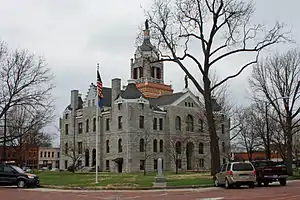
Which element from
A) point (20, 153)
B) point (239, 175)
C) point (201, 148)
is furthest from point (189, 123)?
point (239, 175)

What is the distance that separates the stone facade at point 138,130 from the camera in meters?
66.6

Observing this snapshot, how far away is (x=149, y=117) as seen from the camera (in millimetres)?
68812

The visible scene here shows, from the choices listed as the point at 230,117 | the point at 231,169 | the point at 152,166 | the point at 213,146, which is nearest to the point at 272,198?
the point at 231,169

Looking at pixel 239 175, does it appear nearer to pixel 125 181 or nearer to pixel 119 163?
pixel 125 181

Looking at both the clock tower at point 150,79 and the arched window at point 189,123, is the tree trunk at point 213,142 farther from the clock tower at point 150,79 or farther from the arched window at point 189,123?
the clock tower at point 150,79

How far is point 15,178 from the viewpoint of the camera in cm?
2927

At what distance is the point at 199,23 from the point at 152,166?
37.8m

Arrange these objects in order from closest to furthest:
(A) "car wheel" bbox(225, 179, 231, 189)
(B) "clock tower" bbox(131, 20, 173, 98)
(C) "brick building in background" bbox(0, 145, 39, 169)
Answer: (A) "car wheel" bbox(225, 179, 231, 189) < (C) "brick building in background" bbox(0, 145, 39, 169) < (B) "clock tower" bbox(131, 20, 173, 98)

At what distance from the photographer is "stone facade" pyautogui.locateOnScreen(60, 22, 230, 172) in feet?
218

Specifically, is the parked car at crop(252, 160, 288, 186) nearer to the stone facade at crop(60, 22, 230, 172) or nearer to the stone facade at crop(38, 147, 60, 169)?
the stone facade at crop(60, 22, 230, 172)

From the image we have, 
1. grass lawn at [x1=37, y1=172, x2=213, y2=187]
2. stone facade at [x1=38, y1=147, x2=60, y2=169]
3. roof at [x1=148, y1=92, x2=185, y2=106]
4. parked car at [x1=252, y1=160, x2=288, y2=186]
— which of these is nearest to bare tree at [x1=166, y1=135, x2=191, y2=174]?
roof at [x1=148, y1=92, x2=185, y2=106]

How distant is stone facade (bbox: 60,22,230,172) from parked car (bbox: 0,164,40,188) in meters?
33.2

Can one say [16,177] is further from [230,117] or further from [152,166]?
[152,166]

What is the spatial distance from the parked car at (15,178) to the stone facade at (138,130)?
33244mm
